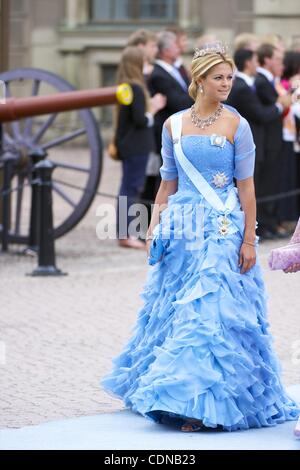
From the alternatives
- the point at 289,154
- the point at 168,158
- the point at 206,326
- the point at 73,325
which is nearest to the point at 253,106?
the point at 289,154

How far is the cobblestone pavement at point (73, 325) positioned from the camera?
6898mm

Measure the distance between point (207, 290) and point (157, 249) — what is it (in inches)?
14.9

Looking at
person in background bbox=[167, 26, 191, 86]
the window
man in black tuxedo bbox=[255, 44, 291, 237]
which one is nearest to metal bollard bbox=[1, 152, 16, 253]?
person in background bbox=[167, 26, 191, 86]

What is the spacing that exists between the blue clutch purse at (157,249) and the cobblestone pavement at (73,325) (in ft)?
2.58

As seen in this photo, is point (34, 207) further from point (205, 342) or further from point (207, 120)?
point (205, 342)

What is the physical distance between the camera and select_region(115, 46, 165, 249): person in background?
12172 millimetres

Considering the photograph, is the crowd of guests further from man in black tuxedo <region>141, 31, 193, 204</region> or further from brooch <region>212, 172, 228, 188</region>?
brooch <region>212, 172, 228, 188</region>

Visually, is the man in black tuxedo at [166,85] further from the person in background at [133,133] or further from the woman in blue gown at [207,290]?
the woman in blue gown at [207,290]

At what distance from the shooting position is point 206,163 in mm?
6254

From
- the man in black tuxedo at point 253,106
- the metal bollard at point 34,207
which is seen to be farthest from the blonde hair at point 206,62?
the man in black tuxedo at point 253,106

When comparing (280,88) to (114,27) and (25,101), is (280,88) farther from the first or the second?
(114,27)

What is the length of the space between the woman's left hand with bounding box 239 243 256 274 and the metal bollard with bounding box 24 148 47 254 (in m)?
5.70

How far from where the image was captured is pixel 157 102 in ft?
41.4
